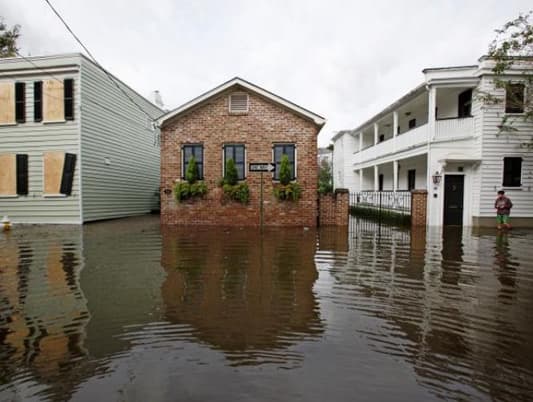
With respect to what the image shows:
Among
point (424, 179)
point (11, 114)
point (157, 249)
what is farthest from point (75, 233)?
point (424, 179)

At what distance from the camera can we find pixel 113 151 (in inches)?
632

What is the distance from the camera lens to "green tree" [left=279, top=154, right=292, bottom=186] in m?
12.5

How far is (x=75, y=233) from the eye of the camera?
11414 mm

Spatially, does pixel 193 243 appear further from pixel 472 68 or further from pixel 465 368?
pixel 472 68

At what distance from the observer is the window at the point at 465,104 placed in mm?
14216

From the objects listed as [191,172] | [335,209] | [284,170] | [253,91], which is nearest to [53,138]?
[191,172]

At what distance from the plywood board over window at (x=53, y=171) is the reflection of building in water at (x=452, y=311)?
39.9ft

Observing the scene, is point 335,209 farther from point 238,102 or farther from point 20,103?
point 20,103

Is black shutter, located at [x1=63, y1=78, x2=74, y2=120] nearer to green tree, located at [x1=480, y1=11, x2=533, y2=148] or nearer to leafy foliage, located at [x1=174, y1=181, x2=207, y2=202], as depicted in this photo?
leafy foliage, located at [x1=174, y1=181, x2=207, y2=202]

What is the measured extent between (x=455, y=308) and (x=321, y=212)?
29.3 feet

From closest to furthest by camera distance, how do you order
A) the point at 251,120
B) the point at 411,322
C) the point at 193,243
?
1. the point at 411,322
2. the point at 193,243
3. the point at 251,120

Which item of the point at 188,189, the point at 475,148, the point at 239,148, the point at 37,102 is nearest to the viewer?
the point at 188,189

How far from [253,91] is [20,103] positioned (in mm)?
9829

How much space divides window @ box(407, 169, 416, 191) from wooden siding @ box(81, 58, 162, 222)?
15190 mm
